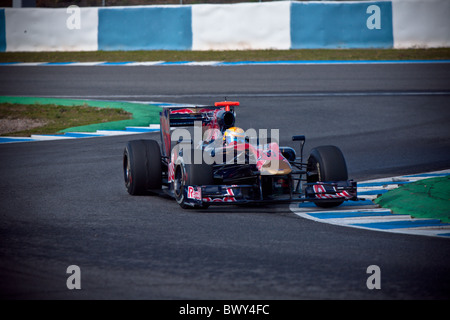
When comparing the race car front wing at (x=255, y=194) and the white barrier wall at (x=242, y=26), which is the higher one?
the white barrier wall at (x=242, y=26)

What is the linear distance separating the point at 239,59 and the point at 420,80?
6.63 meters

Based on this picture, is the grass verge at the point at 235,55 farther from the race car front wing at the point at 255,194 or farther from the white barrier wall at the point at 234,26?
the race car front wing at the point at 255,194

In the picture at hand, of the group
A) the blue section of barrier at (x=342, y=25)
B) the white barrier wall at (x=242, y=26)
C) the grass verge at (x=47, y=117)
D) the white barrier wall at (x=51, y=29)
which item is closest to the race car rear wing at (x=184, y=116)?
the grass verge at (x=47, y=117)

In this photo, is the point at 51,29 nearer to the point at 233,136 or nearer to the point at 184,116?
the point at 184,116

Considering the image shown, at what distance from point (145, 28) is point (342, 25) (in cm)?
653

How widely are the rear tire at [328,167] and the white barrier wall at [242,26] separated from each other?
17016 mm

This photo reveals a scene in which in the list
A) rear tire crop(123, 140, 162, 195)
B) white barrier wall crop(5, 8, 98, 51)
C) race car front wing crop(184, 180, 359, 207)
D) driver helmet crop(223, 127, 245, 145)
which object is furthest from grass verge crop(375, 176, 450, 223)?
white barrier wall crop(5, 8, 98, 51)

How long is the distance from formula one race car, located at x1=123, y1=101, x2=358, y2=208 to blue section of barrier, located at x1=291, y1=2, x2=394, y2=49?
15926 mm

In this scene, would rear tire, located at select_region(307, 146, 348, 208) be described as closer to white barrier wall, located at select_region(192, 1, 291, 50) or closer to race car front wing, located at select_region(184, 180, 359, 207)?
race car front wing, located at select_region(184, 180, 359, 207)

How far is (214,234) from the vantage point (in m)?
7.26

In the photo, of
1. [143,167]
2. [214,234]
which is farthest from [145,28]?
[214,234]

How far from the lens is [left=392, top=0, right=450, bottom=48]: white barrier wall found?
24.2 metres

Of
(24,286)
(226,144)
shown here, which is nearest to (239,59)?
(226,144)

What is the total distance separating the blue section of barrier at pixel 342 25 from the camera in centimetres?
2456
